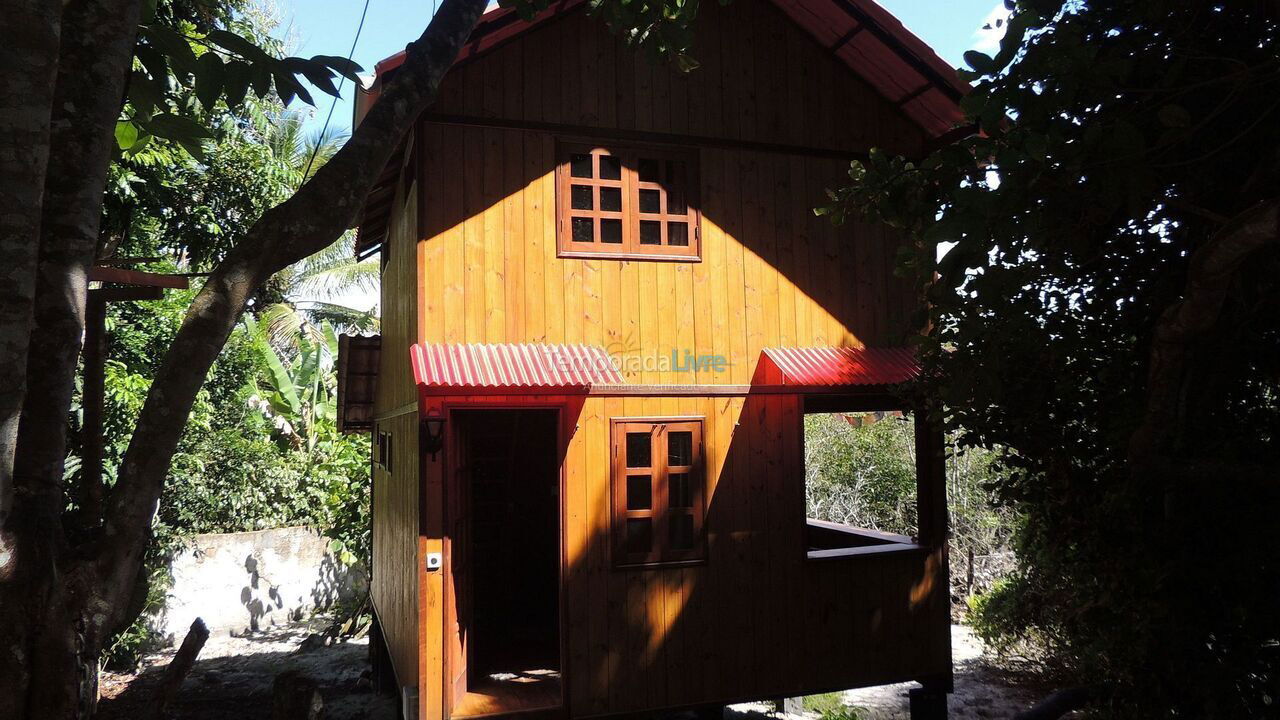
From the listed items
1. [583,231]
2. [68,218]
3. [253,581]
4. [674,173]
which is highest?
[674,173]

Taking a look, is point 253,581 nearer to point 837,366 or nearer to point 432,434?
point 432,434

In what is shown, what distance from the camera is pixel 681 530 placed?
721 centimetres

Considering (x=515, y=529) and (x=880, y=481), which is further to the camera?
(x=880, y=481)

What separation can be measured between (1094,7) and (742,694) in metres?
5.50

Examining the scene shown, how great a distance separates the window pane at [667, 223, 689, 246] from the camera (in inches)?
292

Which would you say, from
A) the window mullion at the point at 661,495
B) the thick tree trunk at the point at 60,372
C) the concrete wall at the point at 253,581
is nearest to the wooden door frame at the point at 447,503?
the window mullion at the point at 661,495

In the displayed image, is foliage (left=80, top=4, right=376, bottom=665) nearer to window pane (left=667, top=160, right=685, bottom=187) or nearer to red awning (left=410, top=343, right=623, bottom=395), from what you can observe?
red awning (left=410, top=343, right=623, bottom=395)

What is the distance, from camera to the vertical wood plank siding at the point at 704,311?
22.4ft

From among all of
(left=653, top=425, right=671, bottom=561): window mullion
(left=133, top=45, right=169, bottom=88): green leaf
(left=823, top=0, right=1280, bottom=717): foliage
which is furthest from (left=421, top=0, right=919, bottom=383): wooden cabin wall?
(left=133, top=45, right=169, bottom=88): green leaf

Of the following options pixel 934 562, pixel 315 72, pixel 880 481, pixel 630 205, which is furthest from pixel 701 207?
pixel 880 481

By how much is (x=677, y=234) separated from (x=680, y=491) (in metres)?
2.12

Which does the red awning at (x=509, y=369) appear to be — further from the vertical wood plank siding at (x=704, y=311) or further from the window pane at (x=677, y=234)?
the window pane at (x=677, y=234)

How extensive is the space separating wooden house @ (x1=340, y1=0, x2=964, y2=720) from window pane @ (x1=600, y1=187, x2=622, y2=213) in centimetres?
3

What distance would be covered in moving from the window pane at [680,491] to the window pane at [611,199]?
2.22 metres
